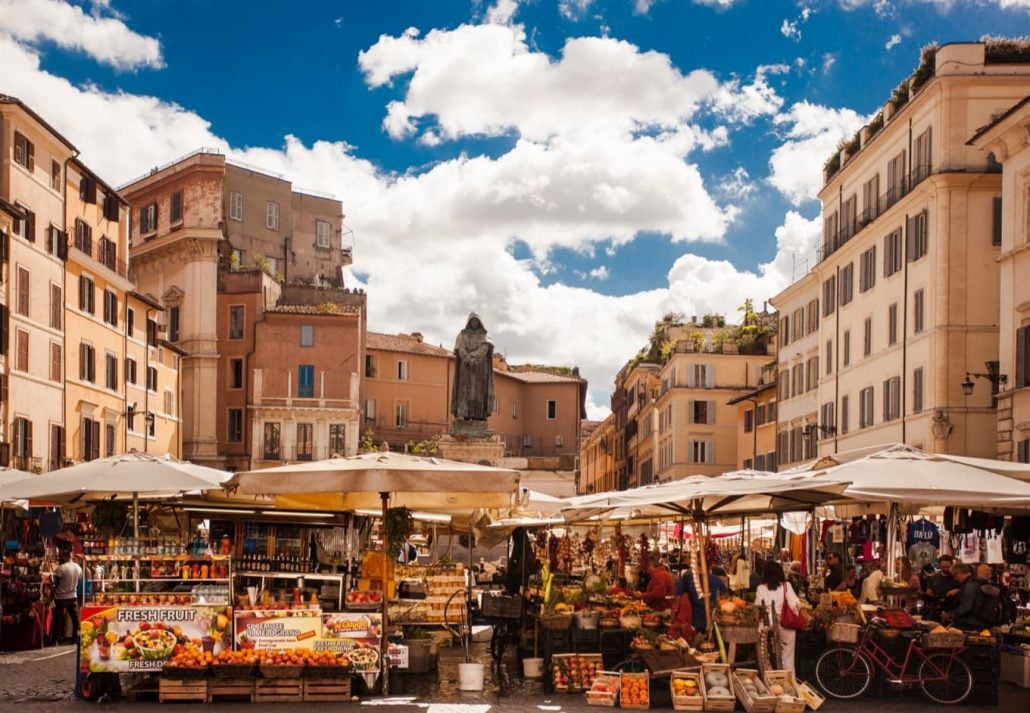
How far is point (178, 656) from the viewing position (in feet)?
49.1

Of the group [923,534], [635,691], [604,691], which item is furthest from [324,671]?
[923,534]

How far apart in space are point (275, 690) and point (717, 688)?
4.84 meters

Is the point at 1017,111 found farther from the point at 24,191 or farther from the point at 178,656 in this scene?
the point at 24,191

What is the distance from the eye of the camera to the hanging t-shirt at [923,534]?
107 feet

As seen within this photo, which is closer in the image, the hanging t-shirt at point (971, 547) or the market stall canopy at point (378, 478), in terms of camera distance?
the market stall canopy at point (378, 478)

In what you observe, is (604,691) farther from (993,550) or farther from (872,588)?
(993,550)

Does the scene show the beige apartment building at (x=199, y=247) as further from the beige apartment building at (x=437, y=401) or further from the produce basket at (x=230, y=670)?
the produce basket at (x=230, y=670)

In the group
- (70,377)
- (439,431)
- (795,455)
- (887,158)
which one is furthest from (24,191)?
(439,431)

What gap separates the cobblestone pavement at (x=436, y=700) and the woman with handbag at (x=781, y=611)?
76 centimetres

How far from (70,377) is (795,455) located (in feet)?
94.3

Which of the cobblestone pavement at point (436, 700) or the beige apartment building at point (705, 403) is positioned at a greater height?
the beige apartment building at point (705, 403)

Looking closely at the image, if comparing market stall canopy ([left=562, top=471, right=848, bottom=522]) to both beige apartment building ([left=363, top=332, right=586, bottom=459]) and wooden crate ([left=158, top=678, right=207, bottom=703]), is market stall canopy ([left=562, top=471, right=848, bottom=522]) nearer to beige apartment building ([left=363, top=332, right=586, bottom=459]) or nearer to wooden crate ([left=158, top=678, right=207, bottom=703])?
wooden crate ([left=158, top=678, right=207, bottom=703])

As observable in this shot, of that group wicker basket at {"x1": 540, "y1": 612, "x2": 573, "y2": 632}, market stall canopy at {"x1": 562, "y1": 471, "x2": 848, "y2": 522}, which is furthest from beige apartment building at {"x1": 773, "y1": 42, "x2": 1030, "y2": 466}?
wicker basket at {"x1": 540, "y1": 612, "x2": 573, "y2": 632}

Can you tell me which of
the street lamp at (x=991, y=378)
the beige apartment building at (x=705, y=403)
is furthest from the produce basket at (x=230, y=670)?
the beige apartment building at (x=705, y=403)
